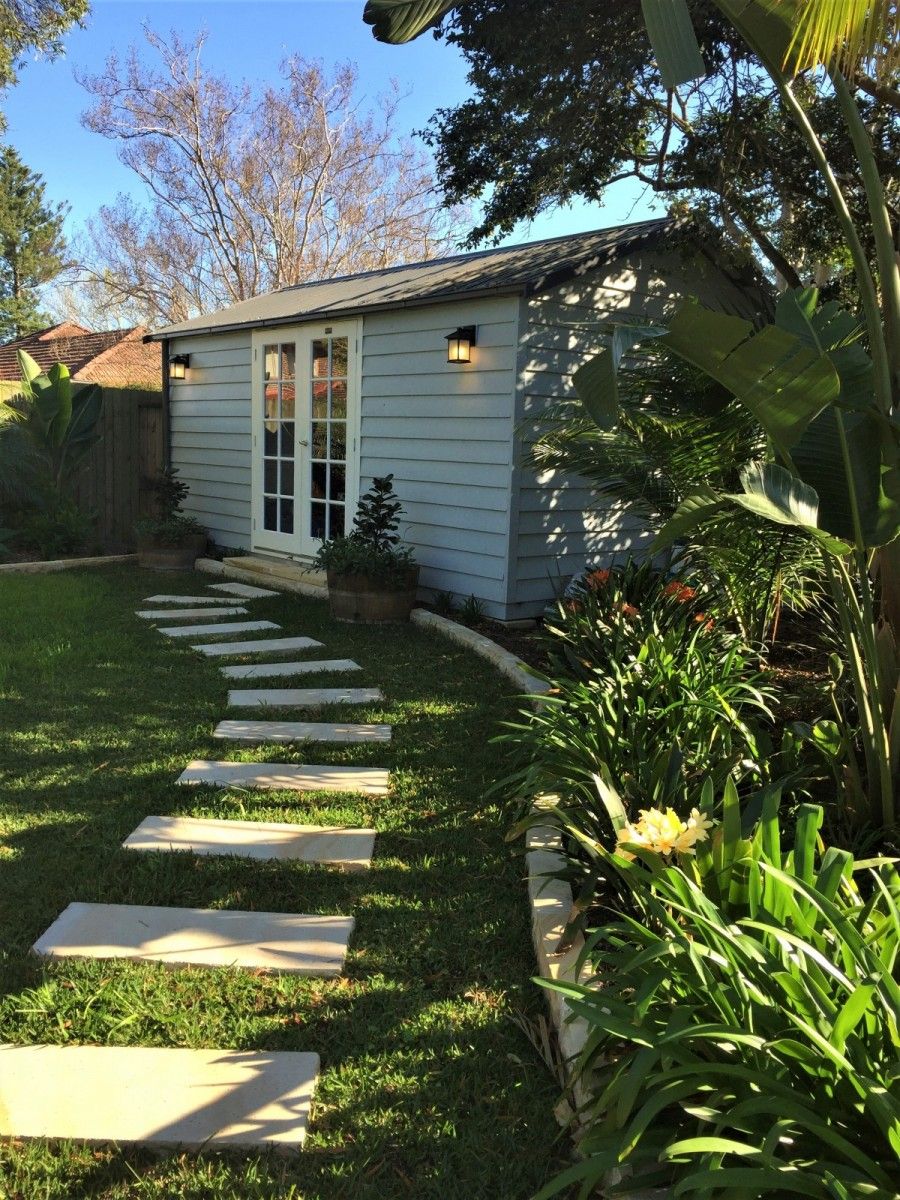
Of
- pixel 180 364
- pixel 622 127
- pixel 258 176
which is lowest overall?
pixel 180 364

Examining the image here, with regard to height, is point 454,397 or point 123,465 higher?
point 454,397

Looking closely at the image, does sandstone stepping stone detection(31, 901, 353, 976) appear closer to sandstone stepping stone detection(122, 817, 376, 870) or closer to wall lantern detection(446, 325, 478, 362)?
sandstone stepping stone detection(122, 817, 376, 870)

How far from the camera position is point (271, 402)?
917 centimetres

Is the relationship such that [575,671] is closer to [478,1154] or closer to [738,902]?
→ [738,902]

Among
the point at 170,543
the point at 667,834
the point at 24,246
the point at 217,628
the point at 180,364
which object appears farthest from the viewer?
the point at 24,246

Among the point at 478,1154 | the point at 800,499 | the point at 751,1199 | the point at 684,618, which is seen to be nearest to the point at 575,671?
the point at 684,618

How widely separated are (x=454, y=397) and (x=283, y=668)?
9.05 ft

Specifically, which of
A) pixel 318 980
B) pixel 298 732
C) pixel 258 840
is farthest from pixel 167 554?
pixel 318 980

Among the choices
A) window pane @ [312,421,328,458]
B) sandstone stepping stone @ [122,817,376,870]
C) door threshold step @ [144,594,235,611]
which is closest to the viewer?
sandstone stepping stone @ [122,817,376,870]

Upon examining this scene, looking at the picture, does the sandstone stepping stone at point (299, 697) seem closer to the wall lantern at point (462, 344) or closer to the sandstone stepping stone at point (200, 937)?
the sandstone stepping stone at point (200, 937)

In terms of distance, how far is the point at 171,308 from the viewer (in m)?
25.9

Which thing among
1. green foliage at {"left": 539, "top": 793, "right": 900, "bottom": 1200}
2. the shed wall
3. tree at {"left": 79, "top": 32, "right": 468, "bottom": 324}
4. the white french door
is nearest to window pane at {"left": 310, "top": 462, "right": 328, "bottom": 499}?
the white french door

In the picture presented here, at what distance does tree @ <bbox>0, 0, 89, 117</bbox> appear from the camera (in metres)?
11.7

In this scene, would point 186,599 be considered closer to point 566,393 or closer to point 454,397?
point 454,397
